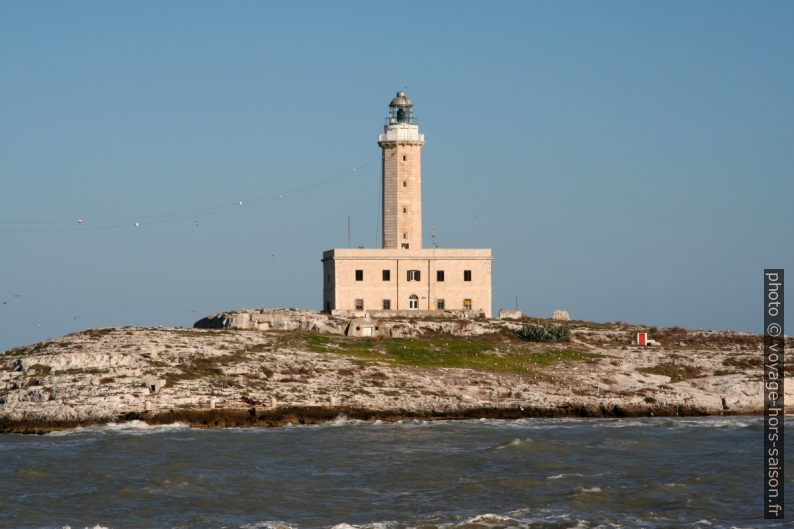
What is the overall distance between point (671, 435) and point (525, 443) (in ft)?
24.3

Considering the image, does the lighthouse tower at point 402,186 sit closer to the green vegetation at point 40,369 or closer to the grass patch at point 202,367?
the grass patch at point 202,367

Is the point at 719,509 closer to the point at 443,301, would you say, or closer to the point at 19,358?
the point at 19,358

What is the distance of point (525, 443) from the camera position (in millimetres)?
46750

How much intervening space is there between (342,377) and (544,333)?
17.3 meters

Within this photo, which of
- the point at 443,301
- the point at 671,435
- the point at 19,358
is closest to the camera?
the point at 671,435

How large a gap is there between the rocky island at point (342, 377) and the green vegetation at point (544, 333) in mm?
629

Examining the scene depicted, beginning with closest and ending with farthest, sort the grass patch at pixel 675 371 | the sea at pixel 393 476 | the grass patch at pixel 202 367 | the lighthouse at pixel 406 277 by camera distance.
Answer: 1. the sea at pixel 393 476
2. the grass patch at pixel 202 367
3. the grass patch at pixel 675 371
4. the lighthouse at pixel 406 277

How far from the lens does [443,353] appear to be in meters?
66.6

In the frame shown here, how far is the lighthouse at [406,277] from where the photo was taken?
7875 cm

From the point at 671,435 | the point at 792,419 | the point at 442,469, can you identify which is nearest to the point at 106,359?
the point at 442,469

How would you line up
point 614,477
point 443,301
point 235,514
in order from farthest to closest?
point 443,301 → point 614,477 → point 235,514

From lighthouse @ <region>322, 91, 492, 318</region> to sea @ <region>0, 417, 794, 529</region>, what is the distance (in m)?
24.2

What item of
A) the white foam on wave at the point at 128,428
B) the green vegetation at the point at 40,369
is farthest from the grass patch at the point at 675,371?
the green vegetation at the point at 40,369

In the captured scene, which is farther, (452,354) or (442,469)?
(452,354)
